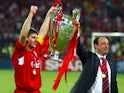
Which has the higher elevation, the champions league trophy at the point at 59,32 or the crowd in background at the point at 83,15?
the crowd in background at the point at 83,15

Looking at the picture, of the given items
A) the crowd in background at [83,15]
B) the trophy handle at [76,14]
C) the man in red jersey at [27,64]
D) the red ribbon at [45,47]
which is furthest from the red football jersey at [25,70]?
the crowd in background at [83,15]

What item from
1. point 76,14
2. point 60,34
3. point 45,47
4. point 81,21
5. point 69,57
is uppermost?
point 81,21

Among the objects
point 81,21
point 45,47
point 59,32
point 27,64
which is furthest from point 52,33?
point 81,21

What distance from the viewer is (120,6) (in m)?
26.1

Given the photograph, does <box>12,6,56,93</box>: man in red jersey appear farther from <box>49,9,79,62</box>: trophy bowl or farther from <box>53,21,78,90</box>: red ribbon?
Result: <box>53,21,78,90</box>: red ribbon

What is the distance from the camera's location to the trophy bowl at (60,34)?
22.0ft

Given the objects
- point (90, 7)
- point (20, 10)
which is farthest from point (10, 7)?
point (90, 7)

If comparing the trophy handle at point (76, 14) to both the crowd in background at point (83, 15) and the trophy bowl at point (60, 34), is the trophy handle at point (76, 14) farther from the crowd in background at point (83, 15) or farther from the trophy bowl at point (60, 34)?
the crowd in background at point (83, 15)

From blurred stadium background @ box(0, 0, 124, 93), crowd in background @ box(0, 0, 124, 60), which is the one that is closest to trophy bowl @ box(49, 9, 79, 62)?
blurred stadium background @ box(0, 0, 124, 93)

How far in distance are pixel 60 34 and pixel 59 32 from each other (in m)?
0.03

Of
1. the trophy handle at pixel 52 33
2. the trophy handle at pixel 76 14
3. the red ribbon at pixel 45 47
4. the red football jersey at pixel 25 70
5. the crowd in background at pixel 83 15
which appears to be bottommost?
the red football jersey at pixel 25 70

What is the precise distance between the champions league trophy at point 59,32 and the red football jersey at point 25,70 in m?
0.61

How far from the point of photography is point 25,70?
613 centimetres

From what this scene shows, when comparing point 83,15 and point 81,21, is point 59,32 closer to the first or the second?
point 81,21
